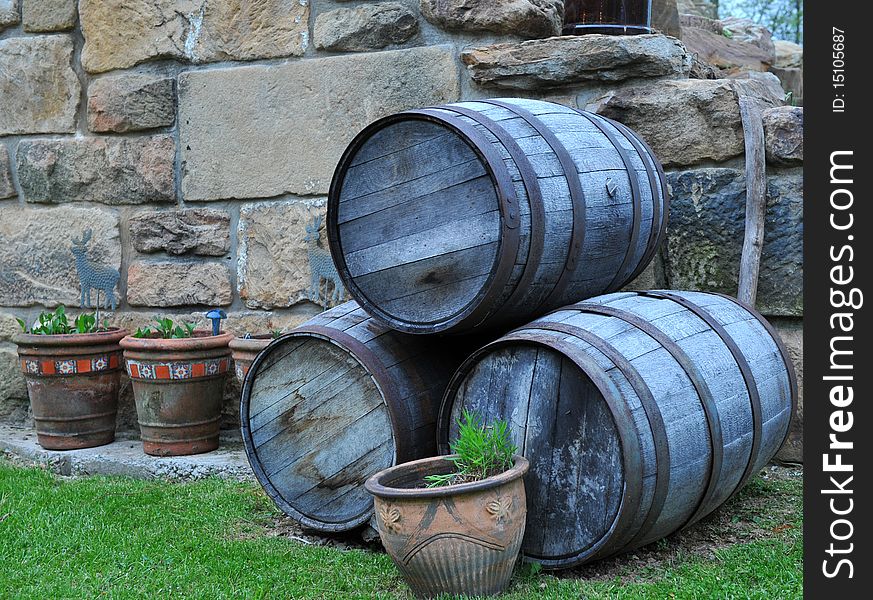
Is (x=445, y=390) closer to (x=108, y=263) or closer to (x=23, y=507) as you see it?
(x=23, y=507)

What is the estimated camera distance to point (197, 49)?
4199 mm

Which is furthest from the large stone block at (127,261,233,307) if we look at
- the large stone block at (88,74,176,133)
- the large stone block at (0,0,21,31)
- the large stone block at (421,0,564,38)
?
the large stone block at (421,0,564,38)

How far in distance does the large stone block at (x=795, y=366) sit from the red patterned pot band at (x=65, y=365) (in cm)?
272

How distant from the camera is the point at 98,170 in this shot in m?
4.38

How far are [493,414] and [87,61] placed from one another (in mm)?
2873

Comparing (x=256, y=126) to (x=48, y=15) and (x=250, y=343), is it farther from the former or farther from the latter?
(x=48, y=15)

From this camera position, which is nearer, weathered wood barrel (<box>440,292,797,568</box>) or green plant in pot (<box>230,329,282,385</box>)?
weathered wood barrel (<box>440,292,797,568</box>)

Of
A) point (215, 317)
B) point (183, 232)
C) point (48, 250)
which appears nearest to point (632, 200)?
point (215, 317)

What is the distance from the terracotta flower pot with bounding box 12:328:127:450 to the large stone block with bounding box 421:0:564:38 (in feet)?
6.28

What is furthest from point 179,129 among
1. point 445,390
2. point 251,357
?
point 445,390

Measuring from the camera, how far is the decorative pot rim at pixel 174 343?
3699 mm

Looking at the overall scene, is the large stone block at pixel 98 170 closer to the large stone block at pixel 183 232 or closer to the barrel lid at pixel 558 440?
the large stone block at pixel 183 232

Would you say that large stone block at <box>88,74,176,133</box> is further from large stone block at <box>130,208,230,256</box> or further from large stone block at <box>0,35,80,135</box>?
large stone block at <box>130,208,230,256</box>

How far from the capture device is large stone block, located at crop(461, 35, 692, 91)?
348 centimetres
